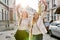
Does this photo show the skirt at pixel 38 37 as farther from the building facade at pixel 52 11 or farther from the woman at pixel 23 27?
the building facade at pixel 52 11

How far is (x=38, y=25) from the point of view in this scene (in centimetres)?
190

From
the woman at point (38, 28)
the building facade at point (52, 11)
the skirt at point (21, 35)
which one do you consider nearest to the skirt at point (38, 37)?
the woman at point (38, 28)

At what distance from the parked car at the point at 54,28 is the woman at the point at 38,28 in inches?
4.4

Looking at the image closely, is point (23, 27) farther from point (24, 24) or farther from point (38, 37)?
point (38, 37)

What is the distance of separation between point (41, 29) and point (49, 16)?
27 centimetres

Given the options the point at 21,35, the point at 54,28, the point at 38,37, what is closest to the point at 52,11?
the point at 54,28

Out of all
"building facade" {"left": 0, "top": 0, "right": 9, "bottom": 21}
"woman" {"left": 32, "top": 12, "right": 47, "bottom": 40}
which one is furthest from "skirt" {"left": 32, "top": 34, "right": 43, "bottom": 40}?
"building facade" {"left": 0, "top": 0, "right": 9, "bottom": 21}

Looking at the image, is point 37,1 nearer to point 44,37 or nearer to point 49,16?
point 49,16

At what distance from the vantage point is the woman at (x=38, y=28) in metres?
1.88

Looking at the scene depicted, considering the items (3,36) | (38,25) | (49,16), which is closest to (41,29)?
(38,25)

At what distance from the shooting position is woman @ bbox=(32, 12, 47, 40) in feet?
6.16

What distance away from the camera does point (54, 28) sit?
190cm

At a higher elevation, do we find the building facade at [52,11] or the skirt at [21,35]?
the building facade at [52,11]

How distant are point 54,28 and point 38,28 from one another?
286 mm
